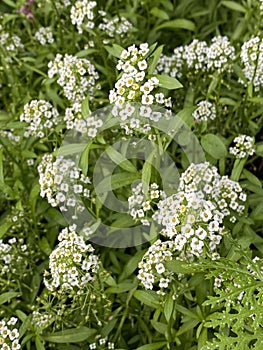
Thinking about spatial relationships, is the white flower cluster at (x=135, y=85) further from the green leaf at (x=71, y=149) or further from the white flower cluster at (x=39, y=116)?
the white flower cluster at (x=39, y=116)

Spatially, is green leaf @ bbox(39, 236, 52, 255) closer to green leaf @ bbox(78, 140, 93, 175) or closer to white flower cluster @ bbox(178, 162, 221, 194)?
green leaf @ bbox(78, 140, 93, 175)

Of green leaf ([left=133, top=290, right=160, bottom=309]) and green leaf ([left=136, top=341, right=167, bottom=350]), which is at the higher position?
green leaf ([left=133, top=290, right=160, bottom=309])

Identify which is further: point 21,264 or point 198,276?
point 21,264

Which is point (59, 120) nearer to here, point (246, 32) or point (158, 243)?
point (158, 243)

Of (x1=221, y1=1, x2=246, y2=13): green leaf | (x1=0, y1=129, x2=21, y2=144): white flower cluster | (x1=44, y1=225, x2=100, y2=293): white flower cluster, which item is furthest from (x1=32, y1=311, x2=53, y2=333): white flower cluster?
(x1=221, y1=1, x2=246, y2=13): green leaf

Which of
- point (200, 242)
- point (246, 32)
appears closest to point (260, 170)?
point (246, 32)
